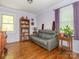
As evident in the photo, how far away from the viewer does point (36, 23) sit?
317 inches

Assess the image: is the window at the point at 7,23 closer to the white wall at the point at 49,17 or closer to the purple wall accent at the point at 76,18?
the white wall at the point at 49,17

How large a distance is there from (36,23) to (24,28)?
5.11ft

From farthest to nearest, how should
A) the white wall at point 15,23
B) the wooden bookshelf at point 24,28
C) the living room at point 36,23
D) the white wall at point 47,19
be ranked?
the wooden bookshelf at point 24,28 < the white wall at point 15,23 < the white wall at point 47,19 < the living room at point 36,23

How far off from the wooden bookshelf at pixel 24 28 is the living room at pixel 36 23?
0.59ft

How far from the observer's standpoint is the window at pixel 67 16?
4.08 metres

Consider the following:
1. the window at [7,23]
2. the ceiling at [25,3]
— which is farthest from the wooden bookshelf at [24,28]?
the ceiling at [25,3]

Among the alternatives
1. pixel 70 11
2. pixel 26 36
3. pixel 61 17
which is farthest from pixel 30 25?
A: pixel 70 11

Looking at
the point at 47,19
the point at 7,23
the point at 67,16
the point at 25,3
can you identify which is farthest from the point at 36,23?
the point at 67,16

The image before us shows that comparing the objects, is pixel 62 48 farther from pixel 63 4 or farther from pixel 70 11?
pixel 63 4

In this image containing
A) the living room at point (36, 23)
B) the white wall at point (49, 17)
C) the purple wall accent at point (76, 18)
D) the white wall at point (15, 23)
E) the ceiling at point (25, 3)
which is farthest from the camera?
the white wall at point (15, 23)

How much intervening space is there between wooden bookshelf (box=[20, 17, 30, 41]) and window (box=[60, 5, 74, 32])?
10.9ft

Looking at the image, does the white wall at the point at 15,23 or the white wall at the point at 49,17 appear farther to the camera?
the white wall at the point at 15,23

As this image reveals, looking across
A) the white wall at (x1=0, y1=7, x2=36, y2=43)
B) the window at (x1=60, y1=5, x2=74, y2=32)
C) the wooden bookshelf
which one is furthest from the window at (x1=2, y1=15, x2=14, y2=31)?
the window at (x1=60, y1=5, x2=74, y2=32)

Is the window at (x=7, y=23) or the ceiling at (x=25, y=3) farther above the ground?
the ceiling at (x=25, y=3)
